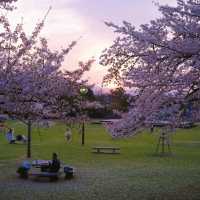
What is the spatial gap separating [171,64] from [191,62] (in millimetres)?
490

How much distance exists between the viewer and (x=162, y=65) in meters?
11.4

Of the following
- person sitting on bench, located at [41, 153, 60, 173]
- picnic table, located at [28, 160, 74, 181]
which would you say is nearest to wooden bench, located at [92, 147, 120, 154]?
picnic table, located at [28, 160, 74, 181]

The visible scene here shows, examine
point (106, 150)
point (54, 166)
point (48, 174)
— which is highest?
point (106, 150)

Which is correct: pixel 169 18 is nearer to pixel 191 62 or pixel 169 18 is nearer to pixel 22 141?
pixel 191 62

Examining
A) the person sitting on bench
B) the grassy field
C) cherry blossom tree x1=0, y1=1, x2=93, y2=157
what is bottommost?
the grassy field

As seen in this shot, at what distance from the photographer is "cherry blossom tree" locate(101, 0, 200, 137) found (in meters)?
10.6

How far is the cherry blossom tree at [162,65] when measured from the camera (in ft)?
34.9

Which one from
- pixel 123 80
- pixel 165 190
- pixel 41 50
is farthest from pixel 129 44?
pixel 165 190

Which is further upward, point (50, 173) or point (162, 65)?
point (162, 65)

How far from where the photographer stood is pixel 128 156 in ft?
86.5

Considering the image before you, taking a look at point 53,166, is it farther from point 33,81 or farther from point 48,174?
point 33,81

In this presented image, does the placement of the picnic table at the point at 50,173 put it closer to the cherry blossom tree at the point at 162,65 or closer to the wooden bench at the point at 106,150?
the cherry blossom tree at the point at 162,65

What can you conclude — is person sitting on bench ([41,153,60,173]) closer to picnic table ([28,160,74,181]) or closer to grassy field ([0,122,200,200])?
picnic table ([28,160,74,181])

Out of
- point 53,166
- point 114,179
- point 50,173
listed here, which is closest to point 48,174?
point 50,173
